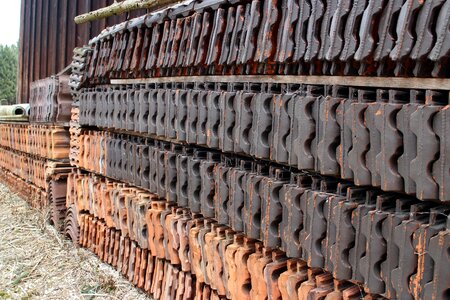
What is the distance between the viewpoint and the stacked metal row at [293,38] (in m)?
2.08

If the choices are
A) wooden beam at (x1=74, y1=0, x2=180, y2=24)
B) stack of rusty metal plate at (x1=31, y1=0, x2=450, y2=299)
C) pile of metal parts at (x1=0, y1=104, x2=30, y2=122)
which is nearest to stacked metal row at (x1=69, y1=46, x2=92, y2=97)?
wooden beam at (x1=74, y1=0, x2=180, y2=24)

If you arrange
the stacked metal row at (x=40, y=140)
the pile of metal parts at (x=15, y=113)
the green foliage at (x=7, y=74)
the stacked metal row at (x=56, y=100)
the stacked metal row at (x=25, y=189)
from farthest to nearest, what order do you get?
1. the green foliage at (x=7, y=74)
2. the pile of metal parts at (x=15, y=113)
3. the stacked metal row at (x=25, y=189)
4. the stacked metal row at (x=56, y=100)
5. the stacked metal row at (x=40, y=140)

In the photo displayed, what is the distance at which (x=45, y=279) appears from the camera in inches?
217

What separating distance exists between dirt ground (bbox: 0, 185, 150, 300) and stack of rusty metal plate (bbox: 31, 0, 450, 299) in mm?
434

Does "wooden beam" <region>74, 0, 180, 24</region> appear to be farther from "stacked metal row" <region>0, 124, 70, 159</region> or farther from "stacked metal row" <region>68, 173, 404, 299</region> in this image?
"stacked metal row" <region>68, 173, 404, 299</region>

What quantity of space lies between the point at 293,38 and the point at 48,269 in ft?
13.9

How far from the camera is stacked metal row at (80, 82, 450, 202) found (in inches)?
79.3

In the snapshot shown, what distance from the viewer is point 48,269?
575 cm

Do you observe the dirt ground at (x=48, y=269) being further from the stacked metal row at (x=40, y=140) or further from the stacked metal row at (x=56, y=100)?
the stacked metal row at (x=56, y=100)

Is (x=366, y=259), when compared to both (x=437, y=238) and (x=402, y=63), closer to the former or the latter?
(x=437, y=238)

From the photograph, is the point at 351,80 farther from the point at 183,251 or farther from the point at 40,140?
the point at 40,140

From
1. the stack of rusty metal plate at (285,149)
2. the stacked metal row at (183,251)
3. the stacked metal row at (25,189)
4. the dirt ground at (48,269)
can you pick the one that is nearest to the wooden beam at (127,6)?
the stack of rusty metal plate at (285,149)

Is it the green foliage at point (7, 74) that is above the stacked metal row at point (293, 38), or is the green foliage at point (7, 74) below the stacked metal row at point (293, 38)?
above

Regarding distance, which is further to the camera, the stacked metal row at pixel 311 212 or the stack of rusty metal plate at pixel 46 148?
the stack of rusty metal plate at pixel 46 148
